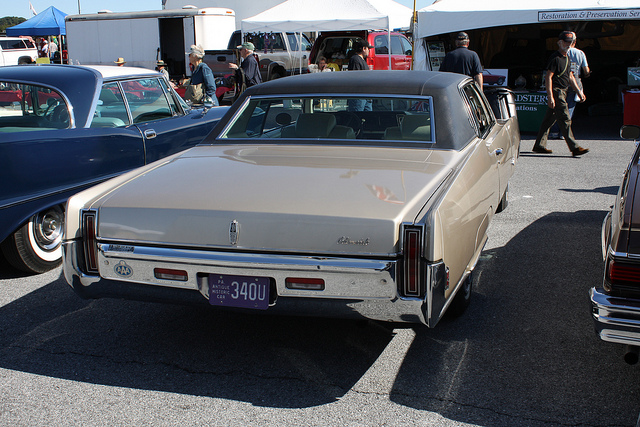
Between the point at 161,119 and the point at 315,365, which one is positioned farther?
the point at 161,119

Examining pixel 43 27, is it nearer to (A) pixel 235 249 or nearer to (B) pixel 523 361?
(A) pixel 235 249

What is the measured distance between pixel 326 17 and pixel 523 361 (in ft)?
42.8

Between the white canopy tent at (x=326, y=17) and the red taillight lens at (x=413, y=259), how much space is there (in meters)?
12.7

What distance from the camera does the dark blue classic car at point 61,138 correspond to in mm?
4410

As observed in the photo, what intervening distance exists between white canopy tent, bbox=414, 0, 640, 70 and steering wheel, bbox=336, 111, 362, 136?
8.15 m

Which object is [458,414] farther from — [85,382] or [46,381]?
[46,381]

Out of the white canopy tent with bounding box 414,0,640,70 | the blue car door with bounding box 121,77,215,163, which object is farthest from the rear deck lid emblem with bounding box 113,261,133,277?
the white canopy tent with bounding box 414,0,640,70

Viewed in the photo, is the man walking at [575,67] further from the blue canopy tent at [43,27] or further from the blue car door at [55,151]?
the blue canopy tent at [43,27]

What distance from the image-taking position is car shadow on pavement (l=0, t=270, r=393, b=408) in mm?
3115

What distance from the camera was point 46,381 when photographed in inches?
125

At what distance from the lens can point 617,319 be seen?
8.89 feet

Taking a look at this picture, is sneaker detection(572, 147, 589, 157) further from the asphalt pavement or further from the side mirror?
the side mirror

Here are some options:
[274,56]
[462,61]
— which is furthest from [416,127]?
[274,56]

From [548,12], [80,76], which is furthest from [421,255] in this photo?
[548,12]
